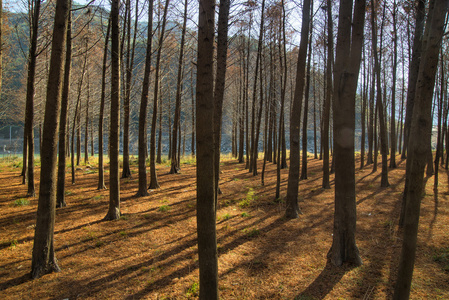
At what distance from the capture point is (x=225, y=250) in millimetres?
4875

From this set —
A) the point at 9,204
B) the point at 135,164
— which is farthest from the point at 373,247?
the point at 135,164

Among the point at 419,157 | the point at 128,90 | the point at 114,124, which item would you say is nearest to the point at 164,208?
the point at 114,124

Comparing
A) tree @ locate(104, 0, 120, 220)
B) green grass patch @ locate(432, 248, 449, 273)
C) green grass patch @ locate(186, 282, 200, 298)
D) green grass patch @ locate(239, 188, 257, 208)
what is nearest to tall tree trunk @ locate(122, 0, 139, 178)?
tree @ locate(104, 0, 120, 220)

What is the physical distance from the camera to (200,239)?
105 inches

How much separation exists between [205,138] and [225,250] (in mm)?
3128

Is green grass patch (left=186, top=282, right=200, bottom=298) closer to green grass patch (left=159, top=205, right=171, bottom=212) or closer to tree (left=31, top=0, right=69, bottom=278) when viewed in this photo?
tree (left=31, top=0, right=69, bottom=278)

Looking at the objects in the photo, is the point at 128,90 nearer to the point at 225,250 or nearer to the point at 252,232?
the point at 252,232

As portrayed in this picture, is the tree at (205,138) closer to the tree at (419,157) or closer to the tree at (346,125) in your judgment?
the tree at (419,157)

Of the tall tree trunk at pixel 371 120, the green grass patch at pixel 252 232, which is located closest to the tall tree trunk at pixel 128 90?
the green grass patch at pixel 252 232

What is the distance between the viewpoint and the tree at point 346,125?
157 inches

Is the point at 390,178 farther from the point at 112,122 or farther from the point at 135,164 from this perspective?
the point at 135,164

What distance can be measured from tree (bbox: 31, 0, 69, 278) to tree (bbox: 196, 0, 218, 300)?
8.20ft

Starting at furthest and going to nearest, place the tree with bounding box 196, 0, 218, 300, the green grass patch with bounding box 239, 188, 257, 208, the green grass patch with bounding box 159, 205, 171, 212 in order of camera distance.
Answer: the green grass patch with bounding box 239, 188, 257, 208, the green grass patch with bounding box 159, 205, 171, 212, the tree with bounding box 196, 0, 218, 300

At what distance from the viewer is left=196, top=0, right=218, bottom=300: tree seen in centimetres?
254
